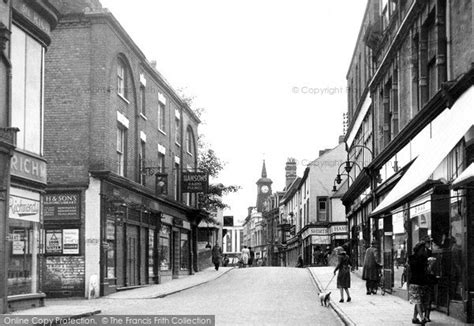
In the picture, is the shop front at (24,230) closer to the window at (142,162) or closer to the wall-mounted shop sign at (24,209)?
the wall-mounted shop sign at (24,209)

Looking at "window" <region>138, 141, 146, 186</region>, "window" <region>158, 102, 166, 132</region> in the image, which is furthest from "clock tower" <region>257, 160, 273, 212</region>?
"window" <region>138, 141, 146, 186</region>

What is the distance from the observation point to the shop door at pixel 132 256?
29062 millimetres

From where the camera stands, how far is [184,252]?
41562 millimetres

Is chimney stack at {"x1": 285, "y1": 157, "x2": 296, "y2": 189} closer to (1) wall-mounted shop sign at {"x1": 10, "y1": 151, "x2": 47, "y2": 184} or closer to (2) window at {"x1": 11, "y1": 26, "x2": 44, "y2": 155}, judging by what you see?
(2) window at {"x1": 11, "y1": 26, "x2": 44, "y2": 155}

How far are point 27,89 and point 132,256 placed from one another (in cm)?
1210

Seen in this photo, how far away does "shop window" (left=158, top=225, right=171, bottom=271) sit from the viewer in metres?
35.0

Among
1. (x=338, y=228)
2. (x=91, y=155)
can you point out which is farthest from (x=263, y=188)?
(x=91, y=155)

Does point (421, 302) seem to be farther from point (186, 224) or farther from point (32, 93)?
point (186, 224)

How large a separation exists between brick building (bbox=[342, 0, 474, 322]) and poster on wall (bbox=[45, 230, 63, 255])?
10861mm

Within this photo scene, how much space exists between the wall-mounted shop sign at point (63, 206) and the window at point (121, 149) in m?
3.33

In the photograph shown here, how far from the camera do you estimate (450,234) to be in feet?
51.7

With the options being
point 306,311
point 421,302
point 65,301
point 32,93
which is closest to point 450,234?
point 421,302

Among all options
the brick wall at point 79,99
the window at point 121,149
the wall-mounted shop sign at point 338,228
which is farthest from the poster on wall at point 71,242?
the wall-mounted shop sign at point 338,228

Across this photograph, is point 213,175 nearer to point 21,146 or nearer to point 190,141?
point 190,141
